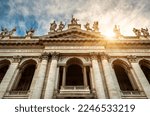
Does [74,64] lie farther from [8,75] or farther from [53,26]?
[8,75]

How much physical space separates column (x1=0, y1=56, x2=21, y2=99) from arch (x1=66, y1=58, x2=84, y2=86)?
5.87 m

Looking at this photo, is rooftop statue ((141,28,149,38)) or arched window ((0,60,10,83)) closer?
arched window ((0,60,10,83))

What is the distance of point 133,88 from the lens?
18.2 m

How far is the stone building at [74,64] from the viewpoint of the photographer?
16750 mm

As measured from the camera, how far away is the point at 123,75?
68.9 feet

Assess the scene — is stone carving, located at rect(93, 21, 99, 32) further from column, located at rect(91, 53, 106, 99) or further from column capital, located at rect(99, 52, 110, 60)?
column, located at rect(91, 53, 106, 99)

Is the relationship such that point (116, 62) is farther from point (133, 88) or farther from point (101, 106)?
point (101, 106)

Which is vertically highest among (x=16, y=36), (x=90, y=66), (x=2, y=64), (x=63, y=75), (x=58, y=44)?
(x=16, y=36)

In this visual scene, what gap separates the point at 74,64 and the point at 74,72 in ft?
3.26

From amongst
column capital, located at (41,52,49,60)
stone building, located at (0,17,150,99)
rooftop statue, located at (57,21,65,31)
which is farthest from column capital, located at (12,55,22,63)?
rooftop statue, located at (57,21,65,31)

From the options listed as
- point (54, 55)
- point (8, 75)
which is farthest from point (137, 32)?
point (8, 75)

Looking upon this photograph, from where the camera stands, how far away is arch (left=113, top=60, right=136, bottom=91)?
1921 centimetres

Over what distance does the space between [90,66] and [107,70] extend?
Answer: 2.08 meters

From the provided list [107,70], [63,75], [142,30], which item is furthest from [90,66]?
[142,30]
